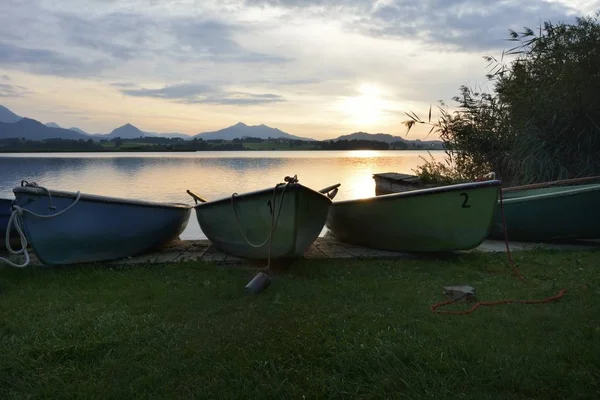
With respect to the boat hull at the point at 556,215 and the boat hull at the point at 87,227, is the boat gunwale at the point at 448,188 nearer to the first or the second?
the boat hull at the point at 556,215

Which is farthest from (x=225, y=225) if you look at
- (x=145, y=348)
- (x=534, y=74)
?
(x=534, y=74)

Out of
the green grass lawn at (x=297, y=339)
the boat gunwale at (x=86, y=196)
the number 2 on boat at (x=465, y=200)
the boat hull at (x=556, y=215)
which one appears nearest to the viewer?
the green grass lawn at (x=297, y=339)

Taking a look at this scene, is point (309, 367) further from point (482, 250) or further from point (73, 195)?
point (482, 250)

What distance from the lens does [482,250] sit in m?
6.88

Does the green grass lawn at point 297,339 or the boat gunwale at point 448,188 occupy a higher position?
the boat gunwale at point 448,188

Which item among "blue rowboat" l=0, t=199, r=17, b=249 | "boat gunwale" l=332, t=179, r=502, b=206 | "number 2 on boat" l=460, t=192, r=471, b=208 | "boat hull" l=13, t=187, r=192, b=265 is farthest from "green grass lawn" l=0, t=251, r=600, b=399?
"blue rowboat" l=0, t=199, r=17, b=249

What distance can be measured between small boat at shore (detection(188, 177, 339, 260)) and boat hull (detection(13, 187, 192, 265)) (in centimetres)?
111

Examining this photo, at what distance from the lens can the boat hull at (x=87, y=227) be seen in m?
5.62

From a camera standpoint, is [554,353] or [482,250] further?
[482,250]

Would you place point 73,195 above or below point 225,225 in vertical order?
above

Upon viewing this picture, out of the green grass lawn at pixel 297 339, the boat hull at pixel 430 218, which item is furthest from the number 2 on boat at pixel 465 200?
the green grass lawn at pixel 297 339

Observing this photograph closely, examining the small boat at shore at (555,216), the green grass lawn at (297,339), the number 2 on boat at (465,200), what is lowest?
the green grass lawn at (297,339)

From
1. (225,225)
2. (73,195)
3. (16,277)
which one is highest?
(73,195)

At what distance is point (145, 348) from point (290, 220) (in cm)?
277
